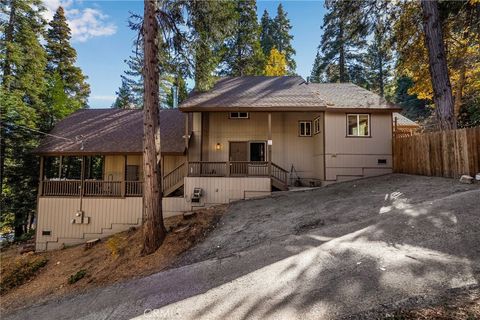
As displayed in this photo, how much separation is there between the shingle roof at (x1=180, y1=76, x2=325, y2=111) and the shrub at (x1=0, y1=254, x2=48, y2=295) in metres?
8.15

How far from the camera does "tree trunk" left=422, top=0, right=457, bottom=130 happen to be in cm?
1016

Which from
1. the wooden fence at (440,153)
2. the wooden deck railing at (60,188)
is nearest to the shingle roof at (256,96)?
the wooden fence at (440,153)

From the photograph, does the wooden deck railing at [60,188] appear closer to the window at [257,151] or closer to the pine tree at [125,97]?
the window at [257,151]

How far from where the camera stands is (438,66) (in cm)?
1032

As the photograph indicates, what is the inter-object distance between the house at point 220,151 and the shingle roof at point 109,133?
0.05 m

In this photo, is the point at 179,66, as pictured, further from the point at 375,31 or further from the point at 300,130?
the point at 375,31

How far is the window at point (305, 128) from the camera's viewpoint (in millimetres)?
13535

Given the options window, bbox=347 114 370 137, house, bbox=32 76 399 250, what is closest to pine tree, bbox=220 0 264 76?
house, bbox=32 76 399 250

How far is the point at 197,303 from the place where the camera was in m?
3.97

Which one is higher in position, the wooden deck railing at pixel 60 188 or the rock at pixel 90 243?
the wooden deck railing at pixel 60 188

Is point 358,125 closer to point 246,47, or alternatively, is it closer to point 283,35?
point 246,47

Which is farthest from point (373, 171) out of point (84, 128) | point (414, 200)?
point (84, 128)

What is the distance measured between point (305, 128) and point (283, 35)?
18.1 meters
